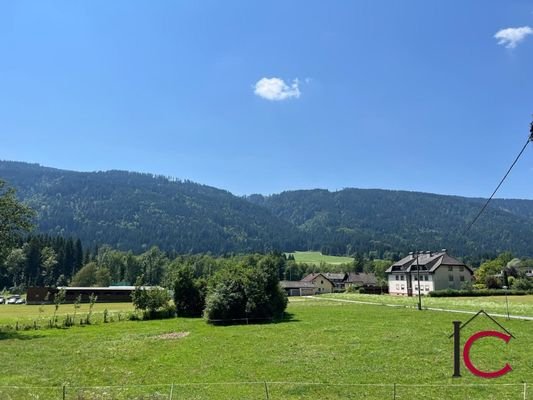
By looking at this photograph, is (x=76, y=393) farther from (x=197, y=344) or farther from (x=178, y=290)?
(x=178, y=290)

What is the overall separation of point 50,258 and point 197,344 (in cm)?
15139

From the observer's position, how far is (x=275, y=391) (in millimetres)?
20812

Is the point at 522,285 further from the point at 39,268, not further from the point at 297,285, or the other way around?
the point at 39,268

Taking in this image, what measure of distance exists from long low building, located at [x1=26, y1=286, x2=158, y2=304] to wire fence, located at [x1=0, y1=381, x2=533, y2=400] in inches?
4119

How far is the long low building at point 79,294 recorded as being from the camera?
122 metres

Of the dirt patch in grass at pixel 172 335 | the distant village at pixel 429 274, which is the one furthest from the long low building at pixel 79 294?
the dirt patch in grass at pixel 172 335

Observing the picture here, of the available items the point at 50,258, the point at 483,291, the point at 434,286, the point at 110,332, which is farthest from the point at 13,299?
the point at 483,291

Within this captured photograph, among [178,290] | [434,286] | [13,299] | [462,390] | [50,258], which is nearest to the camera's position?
[462,390]

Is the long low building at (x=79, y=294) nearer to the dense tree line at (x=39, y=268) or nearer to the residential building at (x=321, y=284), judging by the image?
the dense tree line at (x=39, y=268)

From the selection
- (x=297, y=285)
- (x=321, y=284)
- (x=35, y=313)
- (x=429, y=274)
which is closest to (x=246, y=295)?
(x=35, y=313)

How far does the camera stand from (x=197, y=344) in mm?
37344

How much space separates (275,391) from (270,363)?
6.55 meters

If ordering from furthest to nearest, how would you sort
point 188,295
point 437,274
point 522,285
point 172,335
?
point 437,274 < point 522,285 < point 188,295 < point 172,335

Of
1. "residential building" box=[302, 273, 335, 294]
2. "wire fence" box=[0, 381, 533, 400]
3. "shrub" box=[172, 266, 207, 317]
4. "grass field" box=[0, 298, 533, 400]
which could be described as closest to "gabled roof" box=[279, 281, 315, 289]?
"residential building" box=[302, 273, 335, 294]
